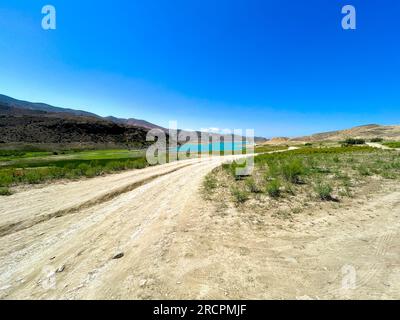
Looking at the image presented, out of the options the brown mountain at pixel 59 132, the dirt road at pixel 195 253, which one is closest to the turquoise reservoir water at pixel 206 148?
the brown mountain at pixel 59 132

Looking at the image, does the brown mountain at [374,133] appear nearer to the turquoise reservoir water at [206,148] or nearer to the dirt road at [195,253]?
the turquoise reservoir water at [206,148]

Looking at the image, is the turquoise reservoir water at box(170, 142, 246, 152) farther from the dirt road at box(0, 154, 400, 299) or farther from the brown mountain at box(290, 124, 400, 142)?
the dirt road at box(0, 154, 400, 299)

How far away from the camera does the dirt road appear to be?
4.30 meters

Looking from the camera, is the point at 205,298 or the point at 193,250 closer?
the point at 205,298

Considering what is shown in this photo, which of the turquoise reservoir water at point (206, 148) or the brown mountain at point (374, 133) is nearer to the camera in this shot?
the turquoise reservoir water at point (206, 148)

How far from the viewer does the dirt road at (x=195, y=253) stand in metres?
4.30

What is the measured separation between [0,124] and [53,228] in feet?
329

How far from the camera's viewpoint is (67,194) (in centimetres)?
1268

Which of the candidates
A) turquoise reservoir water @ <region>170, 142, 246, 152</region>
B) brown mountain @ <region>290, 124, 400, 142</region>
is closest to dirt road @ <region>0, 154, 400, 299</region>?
turquoise reservoir water @ <region>170, 142, 246, 152</region>

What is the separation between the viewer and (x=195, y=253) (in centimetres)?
555
